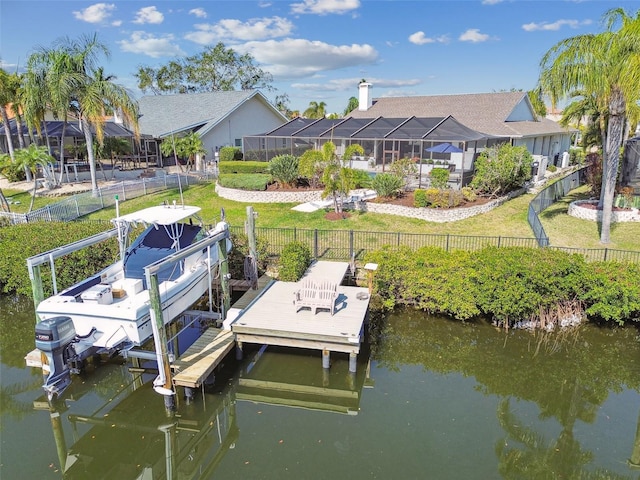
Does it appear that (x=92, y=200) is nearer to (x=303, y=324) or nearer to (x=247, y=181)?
(x=247, y=181)

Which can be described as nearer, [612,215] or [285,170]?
[612,215]

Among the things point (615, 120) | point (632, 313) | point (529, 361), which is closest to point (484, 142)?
point (615, 120)

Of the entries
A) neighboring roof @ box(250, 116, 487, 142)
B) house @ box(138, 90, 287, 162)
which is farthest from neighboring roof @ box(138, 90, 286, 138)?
neighboring roof @ box(250, 116, 487, 142)

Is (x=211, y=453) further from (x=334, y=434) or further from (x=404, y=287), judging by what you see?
(x=404, y=287)

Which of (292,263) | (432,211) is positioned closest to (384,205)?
(432,211)

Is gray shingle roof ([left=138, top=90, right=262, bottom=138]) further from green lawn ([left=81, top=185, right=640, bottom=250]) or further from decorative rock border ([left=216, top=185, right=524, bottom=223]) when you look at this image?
green lawn ([left=81, top=185, right=640, bottom=250])

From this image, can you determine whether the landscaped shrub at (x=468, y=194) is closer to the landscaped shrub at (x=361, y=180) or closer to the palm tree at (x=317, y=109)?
the landscaped shrub at (x=361, y=180)

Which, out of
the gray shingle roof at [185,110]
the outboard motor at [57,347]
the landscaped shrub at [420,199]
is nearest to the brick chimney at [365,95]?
the gray shingle roof at [185,110]
